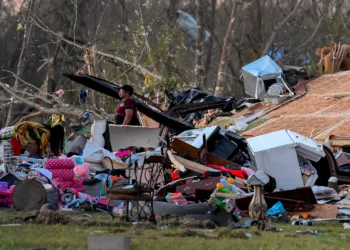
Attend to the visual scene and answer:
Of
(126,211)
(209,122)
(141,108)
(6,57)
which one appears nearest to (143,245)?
(126,211)

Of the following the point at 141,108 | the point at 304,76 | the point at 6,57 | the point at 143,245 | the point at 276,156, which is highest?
the point at 6,57

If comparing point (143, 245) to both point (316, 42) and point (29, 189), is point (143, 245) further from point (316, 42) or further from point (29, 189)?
point (316, 42)

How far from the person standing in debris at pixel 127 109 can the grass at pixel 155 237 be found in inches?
289

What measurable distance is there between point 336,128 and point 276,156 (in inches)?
224

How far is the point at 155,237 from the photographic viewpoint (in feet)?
31.2

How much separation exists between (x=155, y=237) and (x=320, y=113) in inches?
556

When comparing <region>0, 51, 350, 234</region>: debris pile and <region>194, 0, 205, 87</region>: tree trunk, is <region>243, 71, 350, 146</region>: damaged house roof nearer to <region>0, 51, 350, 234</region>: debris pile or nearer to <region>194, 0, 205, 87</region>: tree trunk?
<region>0, 51, 350, 234</region>: debris pile

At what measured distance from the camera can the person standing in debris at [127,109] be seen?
60.7 feet

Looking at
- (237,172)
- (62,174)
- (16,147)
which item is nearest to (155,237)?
(62,174)

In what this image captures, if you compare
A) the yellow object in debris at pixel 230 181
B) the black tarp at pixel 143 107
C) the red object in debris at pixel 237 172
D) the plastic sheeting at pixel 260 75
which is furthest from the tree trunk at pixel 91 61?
the yellow object in debris at pixel 230 181

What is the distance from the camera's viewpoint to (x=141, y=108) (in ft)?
66.0

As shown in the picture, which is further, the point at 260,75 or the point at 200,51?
the point at 200,51

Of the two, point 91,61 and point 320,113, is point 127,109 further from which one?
point 91,61

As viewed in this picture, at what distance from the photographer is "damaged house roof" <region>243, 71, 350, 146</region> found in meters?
20.8
